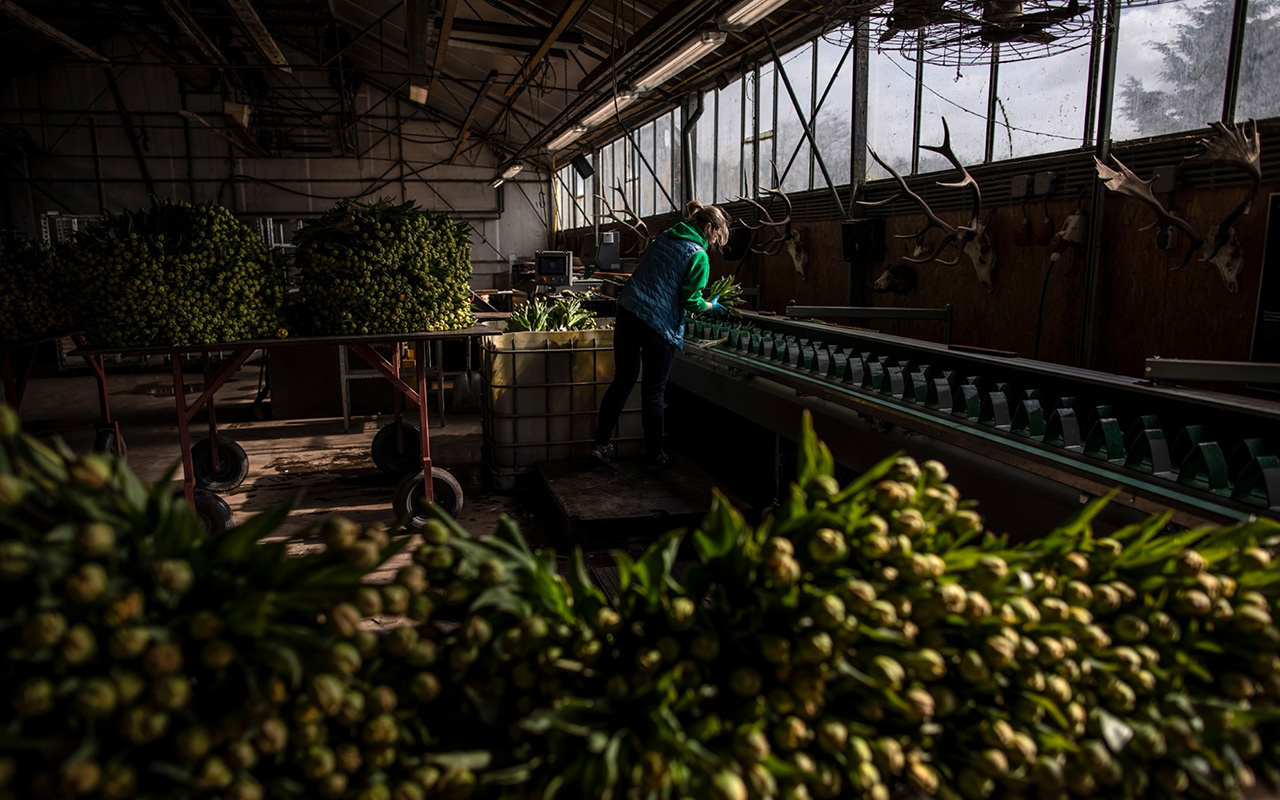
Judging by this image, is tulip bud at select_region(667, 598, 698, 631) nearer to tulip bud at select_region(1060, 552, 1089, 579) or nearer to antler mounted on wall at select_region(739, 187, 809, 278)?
tulip bud at select_region(1060, 552, 1089, 579)

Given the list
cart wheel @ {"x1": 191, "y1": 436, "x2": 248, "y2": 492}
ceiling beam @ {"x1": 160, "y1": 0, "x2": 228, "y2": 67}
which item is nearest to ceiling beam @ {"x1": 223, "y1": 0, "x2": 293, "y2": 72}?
ceiling beam @ {"x1": 160, "y1": 0, "x2": 228, "y2": 67}

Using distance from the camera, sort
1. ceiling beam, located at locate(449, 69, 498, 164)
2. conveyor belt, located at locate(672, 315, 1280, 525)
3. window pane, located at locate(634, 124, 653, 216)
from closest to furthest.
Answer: conveyor belt, located at locate(672, 315, 1280, 525) < ceiling beam, located at locate(449, 69, 498, 164) < window pane, located at locate(634, 124, 653, 216)

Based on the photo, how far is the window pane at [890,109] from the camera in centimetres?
610

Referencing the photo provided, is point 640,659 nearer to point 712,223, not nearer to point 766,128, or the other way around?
point 712,223

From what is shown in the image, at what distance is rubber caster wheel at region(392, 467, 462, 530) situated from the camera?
13.7 ft

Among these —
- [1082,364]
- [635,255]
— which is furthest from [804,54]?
[635,255]

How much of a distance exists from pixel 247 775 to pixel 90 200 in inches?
709

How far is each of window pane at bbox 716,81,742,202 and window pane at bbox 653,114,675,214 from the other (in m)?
1.71

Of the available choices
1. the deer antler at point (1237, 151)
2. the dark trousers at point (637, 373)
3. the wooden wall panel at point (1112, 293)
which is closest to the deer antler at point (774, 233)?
the wooden wall panel at point (1112, 293)

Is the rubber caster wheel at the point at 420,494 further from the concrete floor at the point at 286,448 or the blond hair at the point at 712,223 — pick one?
the blond hair at the point at 712,223

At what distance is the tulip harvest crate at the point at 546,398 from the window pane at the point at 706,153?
539 cm

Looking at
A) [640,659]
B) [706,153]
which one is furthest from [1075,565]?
[706,153]

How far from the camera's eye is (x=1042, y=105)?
4.87m

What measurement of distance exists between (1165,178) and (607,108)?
15.9 ft
